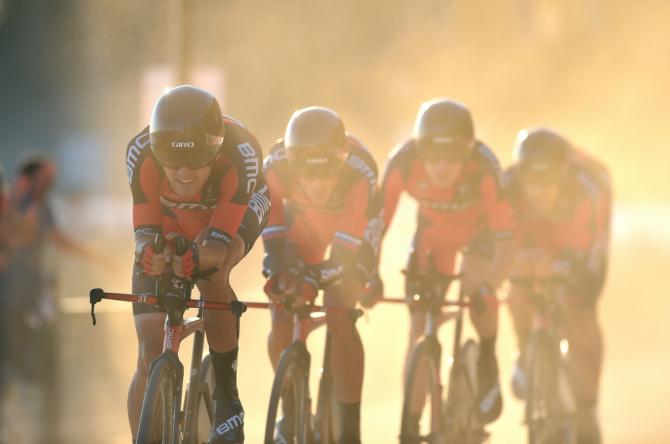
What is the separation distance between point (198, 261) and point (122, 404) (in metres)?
6.27

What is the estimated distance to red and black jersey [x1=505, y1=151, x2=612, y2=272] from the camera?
994cm

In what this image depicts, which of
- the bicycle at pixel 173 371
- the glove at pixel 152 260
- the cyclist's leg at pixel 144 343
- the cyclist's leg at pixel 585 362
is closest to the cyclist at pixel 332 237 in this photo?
the bicycle at pixel 173 371

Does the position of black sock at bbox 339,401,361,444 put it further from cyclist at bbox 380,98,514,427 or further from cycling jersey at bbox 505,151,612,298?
cycling jersey at bbox 505,151,612,298

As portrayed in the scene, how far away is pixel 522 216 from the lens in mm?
9992

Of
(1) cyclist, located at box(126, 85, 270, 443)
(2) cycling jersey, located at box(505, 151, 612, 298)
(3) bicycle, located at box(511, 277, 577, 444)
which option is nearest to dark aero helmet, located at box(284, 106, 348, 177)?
(1) cyclist, located at box(126, 85, 270, 443)

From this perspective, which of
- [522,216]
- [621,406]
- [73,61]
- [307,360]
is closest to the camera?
[307,360]

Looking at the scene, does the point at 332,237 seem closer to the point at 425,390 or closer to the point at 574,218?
the point at 425,390

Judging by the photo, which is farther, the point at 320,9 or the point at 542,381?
the point at 320,9

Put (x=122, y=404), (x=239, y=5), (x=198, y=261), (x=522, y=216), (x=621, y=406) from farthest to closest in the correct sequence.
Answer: (x=239, y=5), (x=621, y=406), (x=122, y=404), (x=522, y=216), (x=198, y=261)

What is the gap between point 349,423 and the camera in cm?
777

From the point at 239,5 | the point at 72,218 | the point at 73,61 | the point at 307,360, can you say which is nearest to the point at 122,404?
the point at 307,360

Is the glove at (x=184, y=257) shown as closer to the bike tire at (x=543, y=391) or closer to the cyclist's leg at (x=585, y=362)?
the bike tire at (x=543, y=391)

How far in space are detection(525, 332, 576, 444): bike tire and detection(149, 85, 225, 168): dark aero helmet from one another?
316cm

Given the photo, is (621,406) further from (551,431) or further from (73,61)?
(73,61)
